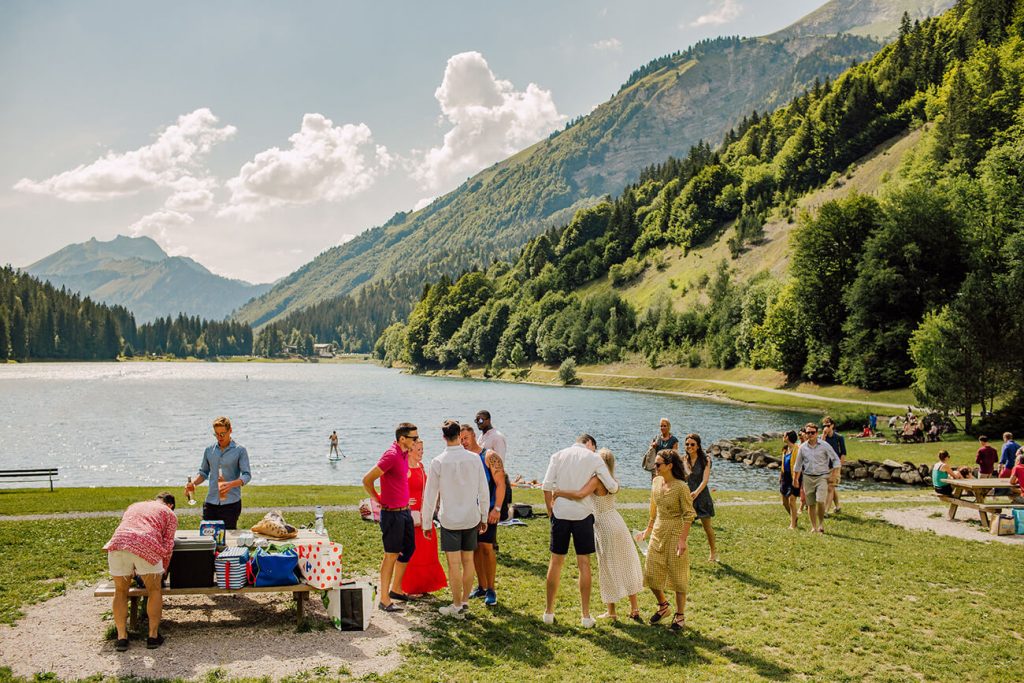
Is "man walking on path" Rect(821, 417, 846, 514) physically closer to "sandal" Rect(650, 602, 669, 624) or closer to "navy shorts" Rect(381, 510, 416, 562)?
"sandal" Rect(650, 602, 669, 624)

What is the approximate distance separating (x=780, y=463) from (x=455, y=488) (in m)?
35.8

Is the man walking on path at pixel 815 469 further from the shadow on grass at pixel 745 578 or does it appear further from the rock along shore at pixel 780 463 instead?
the rock along shore at pixel 780 463

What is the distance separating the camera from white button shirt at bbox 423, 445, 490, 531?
11.8 m

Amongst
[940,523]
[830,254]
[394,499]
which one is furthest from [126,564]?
[830,254]

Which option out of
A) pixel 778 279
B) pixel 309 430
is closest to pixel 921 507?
pixel 309 430

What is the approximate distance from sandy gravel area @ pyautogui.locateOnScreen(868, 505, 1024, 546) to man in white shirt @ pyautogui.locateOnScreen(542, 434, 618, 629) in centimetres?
1428

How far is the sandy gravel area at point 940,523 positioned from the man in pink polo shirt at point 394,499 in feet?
54.5

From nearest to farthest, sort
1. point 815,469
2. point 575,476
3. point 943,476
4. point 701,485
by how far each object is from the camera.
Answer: point 575,476, point 701,485, point 815,469, point 943,476

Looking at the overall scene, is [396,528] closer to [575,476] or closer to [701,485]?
[575,476]

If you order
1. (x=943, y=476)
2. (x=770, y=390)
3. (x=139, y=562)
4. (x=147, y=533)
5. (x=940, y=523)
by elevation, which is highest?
(x=147, y=533)

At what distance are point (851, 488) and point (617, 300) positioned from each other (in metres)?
105

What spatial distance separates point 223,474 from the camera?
13.4m

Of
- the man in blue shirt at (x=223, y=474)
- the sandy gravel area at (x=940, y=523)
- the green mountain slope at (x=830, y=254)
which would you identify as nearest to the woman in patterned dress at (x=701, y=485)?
the sandy gravel area at (x=940, y=523)

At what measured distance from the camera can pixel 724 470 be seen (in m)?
40.9
